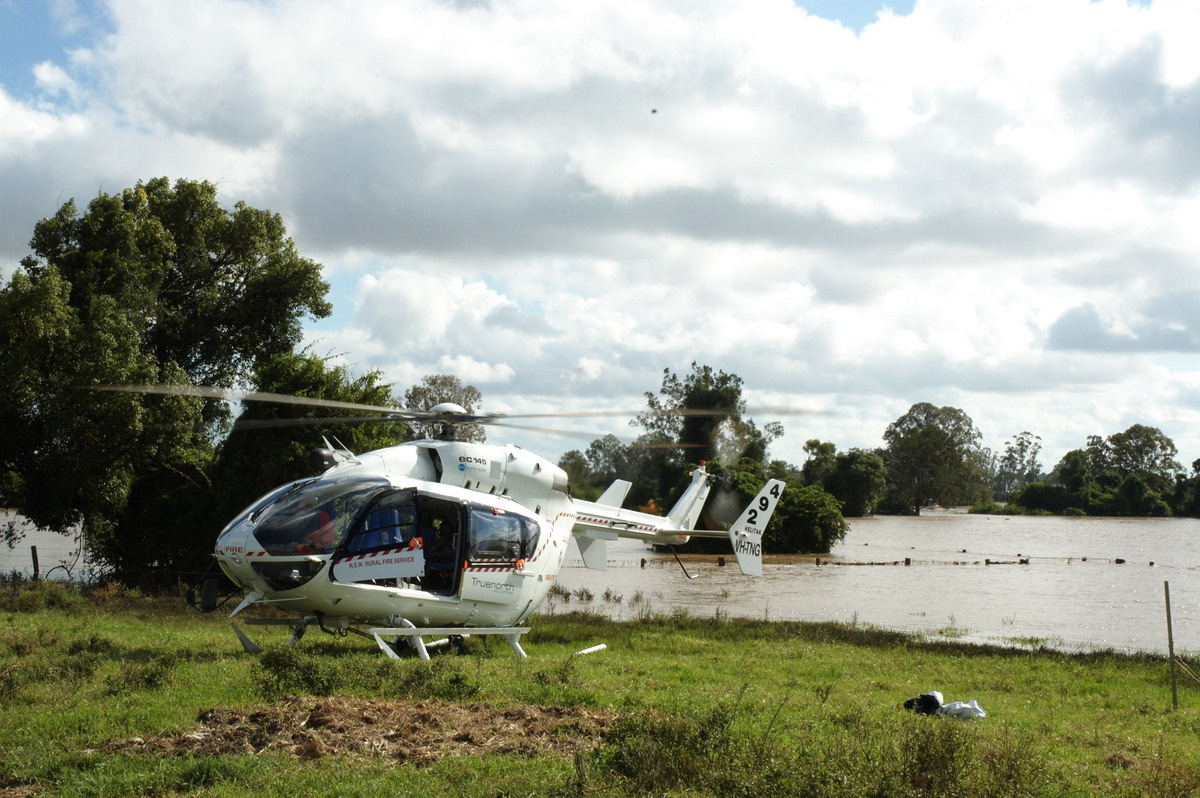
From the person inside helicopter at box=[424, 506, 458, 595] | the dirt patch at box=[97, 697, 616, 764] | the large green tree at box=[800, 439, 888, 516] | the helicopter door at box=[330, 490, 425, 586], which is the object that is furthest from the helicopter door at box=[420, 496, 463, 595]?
the large green tree at box=[800, 439, 888, 516]

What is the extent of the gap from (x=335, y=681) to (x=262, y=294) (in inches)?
852

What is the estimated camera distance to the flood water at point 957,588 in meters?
26.1

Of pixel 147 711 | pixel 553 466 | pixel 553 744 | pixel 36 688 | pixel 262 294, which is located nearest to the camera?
pixel 553 744

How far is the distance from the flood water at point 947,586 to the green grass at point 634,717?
28.7ft

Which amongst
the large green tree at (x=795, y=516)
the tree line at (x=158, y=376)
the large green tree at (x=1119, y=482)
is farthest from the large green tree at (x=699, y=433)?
the large green tree at (x=1119, y=482)

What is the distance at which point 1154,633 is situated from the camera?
25.2m

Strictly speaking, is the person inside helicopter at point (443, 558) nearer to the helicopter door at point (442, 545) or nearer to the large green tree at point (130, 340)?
the helicopter door at point (442, 545)

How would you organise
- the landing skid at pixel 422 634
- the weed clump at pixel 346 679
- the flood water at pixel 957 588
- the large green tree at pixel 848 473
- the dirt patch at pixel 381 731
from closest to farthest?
the dirt patch at pixel 381 731, the weed clump at pixel 346 679, the landing skid at pixel 422 634, the flood water at pixel 957 588, the large green tree at pixel 848 473

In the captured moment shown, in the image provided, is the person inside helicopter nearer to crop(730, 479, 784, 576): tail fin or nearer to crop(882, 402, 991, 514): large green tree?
crop(730, 479, 784, 576): tail fin

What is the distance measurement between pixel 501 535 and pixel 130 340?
13365 millimetres

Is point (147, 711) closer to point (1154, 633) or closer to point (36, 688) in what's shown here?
point (36, 688)

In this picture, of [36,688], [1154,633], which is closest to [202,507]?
[36,688]

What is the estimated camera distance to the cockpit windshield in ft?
43.9

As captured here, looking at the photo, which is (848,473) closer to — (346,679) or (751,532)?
(751,532)
